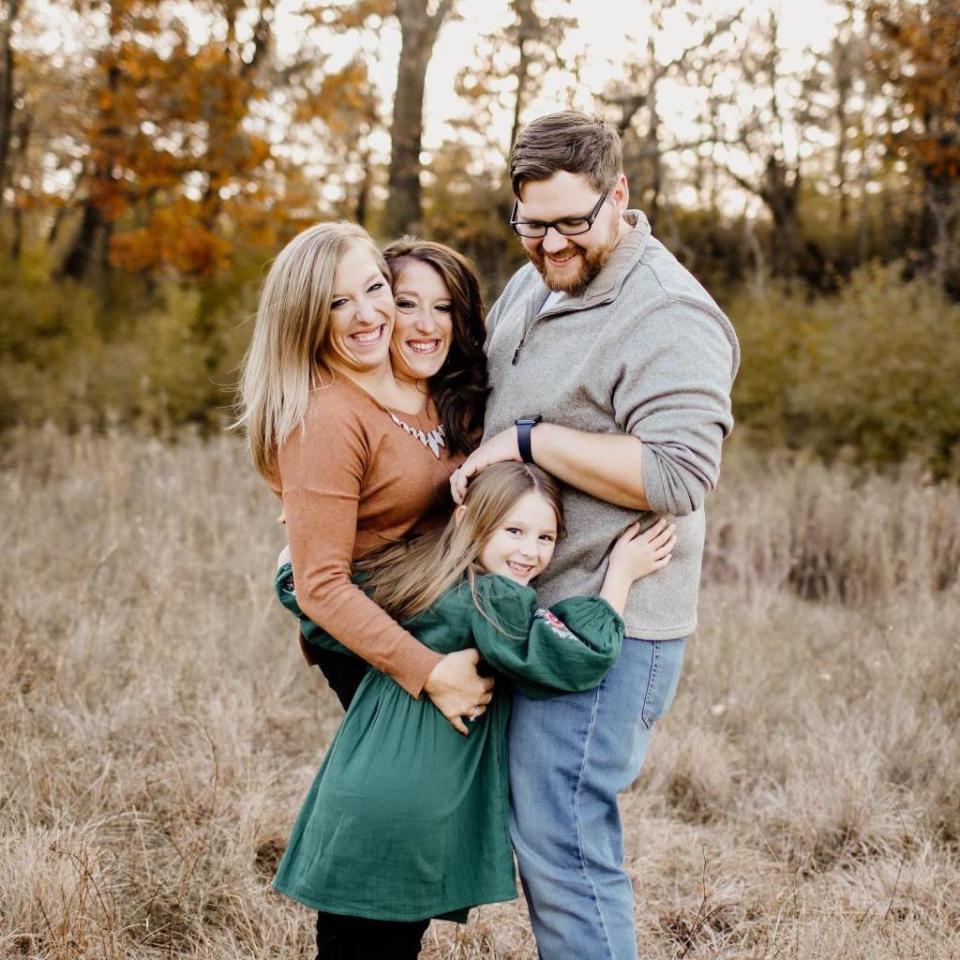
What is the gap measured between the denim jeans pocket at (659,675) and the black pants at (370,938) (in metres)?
0.71

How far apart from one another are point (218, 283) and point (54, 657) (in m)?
10.0

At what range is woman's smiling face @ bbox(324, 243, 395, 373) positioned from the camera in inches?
95.7

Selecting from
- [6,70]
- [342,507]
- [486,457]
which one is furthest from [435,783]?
[6,70]

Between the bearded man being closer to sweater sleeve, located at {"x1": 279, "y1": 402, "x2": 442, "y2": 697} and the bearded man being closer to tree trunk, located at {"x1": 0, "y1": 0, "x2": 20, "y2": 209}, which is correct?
sweater sleeve, located at {"x1": 279, "y1": 402, "x2": 442, "y2": 697}

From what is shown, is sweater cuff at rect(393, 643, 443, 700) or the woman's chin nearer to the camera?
sweater cuff at rect(393, 643, 443, 700)

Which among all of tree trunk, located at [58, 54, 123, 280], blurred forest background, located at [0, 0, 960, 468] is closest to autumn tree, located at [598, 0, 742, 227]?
blurred forest background, located at [0, 0, 960, 468]

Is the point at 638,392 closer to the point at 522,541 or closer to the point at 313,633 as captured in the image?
the point at 522,541

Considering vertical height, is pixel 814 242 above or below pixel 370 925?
above

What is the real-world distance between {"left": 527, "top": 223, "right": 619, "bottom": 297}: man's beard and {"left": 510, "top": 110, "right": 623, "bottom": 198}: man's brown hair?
131 mm

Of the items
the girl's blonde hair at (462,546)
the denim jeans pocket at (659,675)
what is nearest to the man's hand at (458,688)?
the girl's blonde hair at (462,546)

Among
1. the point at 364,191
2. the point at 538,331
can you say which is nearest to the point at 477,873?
the point at 538,331

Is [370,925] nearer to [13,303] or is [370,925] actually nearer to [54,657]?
[54,657]

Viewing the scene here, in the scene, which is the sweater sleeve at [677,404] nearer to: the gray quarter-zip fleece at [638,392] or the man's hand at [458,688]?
the gray quarter-zip fleece at [638,392]

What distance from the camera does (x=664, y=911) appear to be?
10.8 feet
